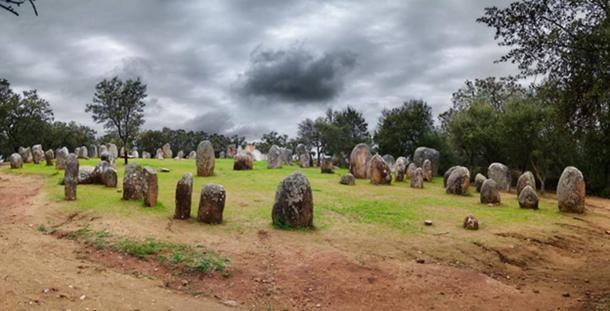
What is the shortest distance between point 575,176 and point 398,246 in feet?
39.0

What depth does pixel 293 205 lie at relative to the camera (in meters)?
15.1

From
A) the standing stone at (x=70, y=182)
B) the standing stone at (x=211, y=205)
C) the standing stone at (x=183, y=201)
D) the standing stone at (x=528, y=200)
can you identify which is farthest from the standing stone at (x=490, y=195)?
the standing stone at (x=70, y=182)

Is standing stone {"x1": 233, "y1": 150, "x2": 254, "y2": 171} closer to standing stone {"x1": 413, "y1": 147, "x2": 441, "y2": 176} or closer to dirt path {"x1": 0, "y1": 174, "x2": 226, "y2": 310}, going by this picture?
standing stone {"x1": 413, "y1": 147, "x2": 441, "y2": 176}

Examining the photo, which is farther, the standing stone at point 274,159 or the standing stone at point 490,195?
the standing stone at point 274,159

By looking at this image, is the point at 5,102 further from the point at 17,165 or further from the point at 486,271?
the point at 486,271

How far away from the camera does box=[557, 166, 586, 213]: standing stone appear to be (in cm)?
2017

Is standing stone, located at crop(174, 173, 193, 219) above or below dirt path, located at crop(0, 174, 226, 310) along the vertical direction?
above

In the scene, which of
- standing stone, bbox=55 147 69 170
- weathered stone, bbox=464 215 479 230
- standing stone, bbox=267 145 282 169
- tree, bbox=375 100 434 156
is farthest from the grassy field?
tree, bbox=375 100 434 156

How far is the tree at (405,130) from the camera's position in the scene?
166 feet

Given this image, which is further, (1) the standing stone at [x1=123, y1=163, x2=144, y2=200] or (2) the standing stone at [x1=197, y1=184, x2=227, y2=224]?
(1) the standing stone at [x1=123, y1=163, x2=144, y2=200]

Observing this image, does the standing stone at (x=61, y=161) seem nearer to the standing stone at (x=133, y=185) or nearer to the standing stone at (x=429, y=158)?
the standing stone at (x=133, y=185)

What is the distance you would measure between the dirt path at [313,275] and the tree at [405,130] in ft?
118

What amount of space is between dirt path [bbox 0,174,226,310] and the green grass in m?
0.74

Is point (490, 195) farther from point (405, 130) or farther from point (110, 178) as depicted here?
point (405, 130)
